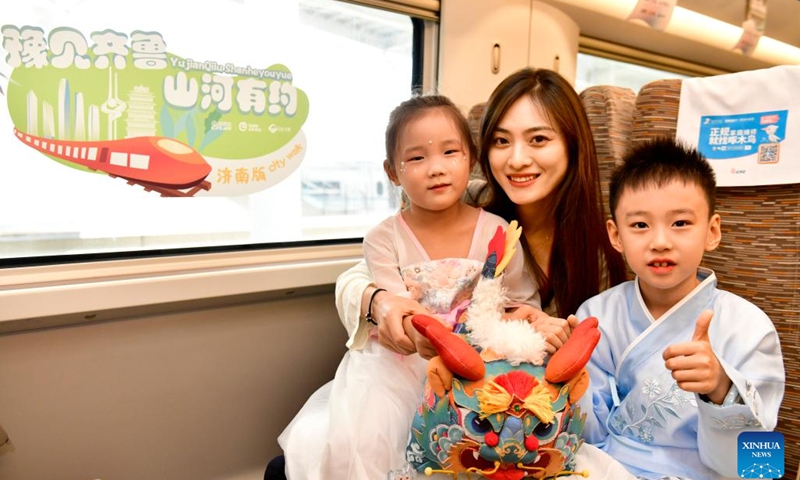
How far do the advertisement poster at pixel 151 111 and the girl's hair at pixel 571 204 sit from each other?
0.74m

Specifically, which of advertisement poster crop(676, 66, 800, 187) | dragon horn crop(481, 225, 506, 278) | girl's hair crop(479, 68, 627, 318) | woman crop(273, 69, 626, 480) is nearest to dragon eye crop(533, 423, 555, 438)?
dragon horn crop(481, 225, 506, 278)

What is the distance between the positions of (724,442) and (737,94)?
0.85 metres

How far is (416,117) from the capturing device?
1389mm

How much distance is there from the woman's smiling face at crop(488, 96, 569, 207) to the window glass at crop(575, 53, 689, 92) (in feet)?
5.55

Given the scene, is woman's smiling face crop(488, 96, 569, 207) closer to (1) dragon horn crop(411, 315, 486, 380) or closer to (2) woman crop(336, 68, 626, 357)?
(2) woman crop(336, 68, 626, 357)

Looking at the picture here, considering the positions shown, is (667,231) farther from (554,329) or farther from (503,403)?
(503,403)

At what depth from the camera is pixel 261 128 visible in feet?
5.87

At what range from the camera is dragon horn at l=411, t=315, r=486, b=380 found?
93cm

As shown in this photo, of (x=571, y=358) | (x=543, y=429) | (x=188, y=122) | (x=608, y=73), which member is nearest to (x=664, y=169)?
(x=571, y=358)

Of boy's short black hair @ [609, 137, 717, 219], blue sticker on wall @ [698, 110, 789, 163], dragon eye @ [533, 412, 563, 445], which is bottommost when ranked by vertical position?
dragon eye @ [533, 412, 563, 445]

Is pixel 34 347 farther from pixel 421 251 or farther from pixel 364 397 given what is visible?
pixel 421 251

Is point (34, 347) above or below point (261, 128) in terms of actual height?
below

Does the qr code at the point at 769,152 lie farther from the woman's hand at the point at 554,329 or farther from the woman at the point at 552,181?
the woman's hand at the point at 554,329

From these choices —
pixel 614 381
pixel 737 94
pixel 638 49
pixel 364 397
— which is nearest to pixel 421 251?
pixel 364 397
